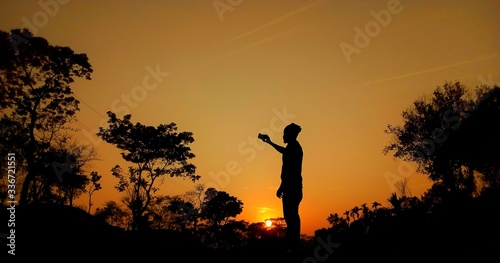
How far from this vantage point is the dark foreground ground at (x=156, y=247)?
166 inches

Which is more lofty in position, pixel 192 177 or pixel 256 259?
pixel 192 177

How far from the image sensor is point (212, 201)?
176 ft

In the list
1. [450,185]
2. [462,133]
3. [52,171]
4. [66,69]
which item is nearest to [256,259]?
[66,69]

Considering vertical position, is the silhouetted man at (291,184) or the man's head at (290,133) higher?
the man's head at (290,133)

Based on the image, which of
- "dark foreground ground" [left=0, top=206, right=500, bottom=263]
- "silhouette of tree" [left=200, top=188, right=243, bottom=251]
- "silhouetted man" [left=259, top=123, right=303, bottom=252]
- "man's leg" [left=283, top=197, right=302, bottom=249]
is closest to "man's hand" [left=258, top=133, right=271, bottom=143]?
"silhouetted man" [left=259, top=123, right=303, bottom=252]

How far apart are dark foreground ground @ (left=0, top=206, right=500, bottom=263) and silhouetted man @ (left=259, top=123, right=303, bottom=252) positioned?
Result: 392 mm

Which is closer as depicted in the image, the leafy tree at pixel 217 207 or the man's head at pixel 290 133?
the man's head at pixel 290 133

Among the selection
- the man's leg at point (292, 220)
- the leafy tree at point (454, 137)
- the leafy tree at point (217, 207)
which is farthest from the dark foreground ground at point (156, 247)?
the leafy tree at point (217, 207)

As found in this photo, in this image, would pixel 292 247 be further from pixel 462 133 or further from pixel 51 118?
pixel 462 133

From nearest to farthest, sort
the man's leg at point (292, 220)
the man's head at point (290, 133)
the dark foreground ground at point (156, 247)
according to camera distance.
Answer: the dark foreground ground at point (156, 247) → the man's leg at point (292, 220) → the man's head at point (290, 133)

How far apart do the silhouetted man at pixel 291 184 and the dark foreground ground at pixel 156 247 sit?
15.4 inches

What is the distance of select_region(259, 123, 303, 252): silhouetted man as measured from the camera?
5383mm

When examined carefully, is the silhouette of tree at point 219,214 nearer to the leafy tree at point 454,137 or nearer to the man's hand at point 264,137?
the leafy tree at point 454,137

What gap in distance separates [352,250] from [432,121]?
93.8ft
